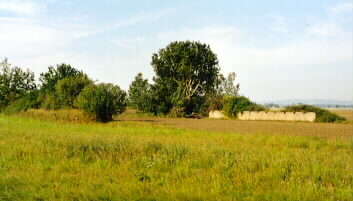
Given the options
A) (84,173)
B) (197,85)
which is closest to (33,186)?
(84,173)

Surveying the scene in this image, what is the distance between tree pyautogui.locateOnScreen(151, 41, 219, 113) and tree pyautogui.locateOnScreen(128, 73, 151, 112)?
2833 millimetres

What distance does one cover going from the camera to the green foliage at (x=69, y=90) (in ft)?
147

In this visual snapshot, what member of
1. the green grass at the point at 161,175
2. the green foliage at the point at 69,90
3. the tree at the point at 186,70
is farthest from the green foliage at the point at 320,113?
the green grass at the point at 161,175

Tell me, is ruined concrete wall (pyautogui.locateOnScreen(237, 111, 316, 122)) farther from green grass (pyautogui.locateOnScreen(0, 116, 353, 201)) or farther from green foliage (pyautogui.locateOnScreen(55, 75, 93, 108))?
green grass (pyautogui.locateOnScreen(0, 116, 353, 201))

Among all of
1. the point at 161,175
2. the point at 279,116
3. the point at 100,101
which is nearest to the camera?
the point at 161,175

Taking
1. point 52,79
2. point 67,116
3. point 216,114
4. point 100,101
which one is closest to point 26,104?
point 52,79

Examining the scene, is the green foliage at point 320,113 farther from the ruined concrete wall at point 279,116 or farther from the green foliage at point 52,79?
the green foliage at point 52,79

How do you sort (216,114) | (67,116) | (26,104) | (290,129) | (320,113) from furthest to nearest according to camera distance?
(216,114)
(26,104)
(320,113)
(67,116)
(290,129)

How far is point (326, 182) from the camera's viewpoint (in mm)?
8031

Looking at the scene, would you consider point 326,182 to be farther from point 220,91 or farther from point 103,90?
point 220,91

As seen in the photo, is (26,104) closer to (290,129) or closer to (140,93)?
(140,93)

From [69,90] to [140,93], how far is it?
1999 centimetres

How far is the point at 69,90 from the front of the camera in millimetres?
45125

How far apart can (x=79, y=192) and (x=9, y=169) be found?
3930 millimetres
